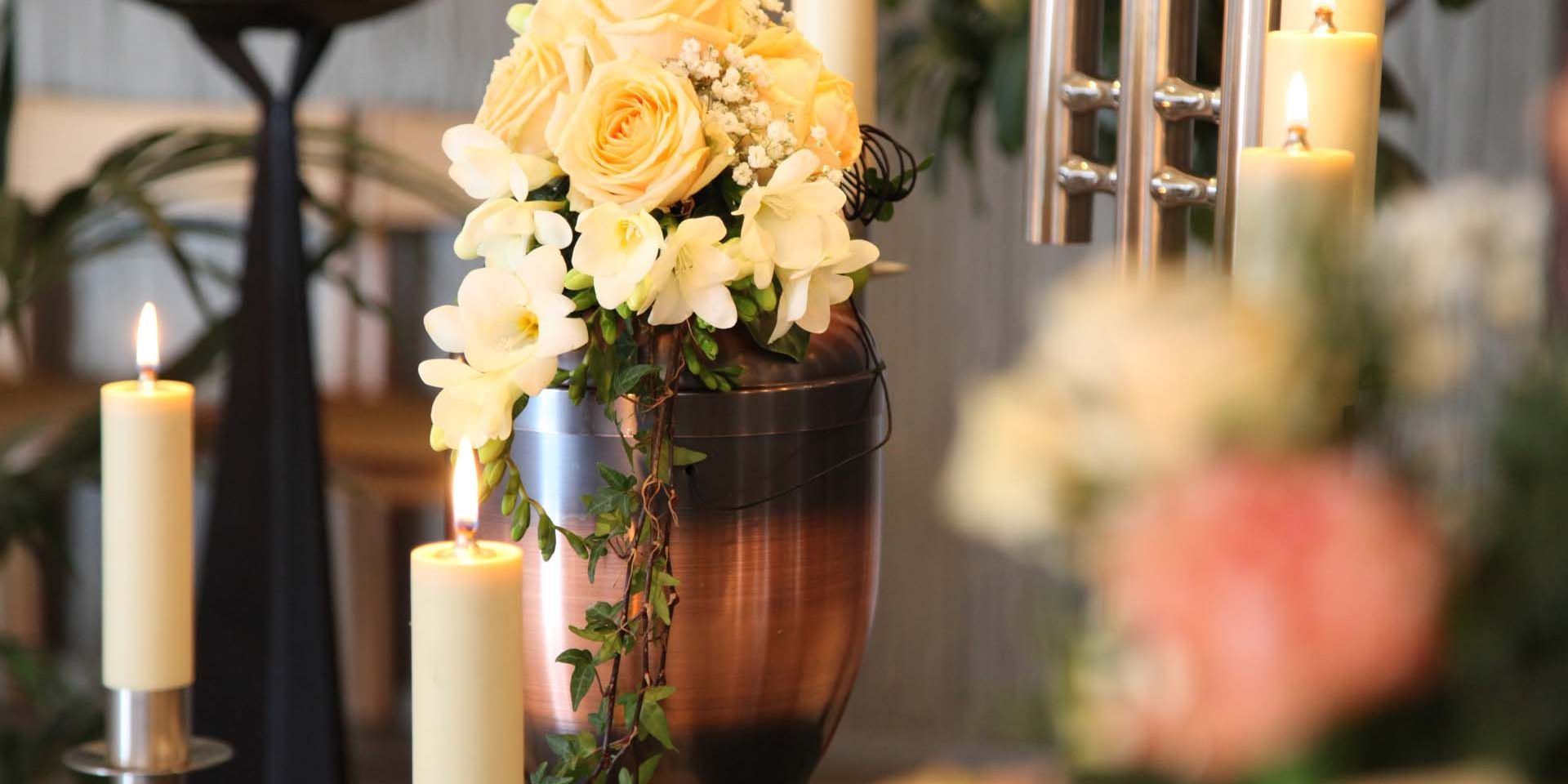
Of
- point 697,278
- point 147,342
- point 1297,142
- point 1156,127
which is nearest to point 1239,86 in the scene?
point 1156,127

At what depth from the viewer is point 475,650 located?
0.50m

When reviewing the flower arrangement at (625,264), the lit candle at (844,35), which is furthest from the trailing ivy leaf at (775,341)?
the lit candle at (844,35)

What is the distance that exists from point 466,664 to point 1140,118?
41cm

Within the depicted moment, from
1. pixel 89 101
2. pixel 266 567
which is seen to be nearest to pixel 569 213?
Answer: pixel 266 567

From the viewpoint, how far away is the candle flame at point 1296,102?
582mm

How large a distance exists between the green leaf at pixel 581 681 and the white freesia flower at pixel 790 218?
15 cm

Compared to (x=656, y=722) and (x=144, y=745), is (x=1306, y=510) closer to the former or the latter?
(x=656, y=722)

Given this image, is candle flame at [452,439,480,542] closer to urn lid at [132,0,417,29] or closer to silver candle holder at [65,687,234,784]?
silver candle holder at [65,687,234,784]

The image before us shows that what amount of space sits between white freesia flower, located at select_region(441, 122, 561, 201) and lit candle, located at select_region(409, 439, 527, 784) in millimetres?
154

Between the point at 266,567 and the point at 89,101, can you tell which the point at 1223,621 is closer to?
the point at 266,567

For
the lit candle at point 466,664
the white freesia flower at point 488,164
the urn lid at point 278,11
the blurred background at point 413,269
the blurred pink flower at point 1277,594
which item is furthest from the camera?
the blurred background at point 413,269

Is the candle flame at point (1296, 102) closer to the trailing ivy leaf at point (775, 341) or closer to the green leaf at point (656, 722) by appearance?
the trailing ivy leaf at point (775, 341)

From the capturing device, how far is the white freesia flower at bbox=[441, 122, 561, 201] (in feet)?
1.95

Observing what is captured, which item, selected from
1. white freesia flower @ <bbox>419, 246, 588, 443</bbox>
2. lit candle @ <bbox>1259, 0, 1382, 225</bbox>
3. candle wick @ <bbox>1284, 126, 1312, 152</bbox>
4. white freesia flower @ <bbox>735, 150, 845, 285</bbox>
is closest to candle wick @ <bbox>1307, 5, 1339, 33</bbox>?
lit candle @ <bbox>1259, 0, 1382, 225</bbox>
